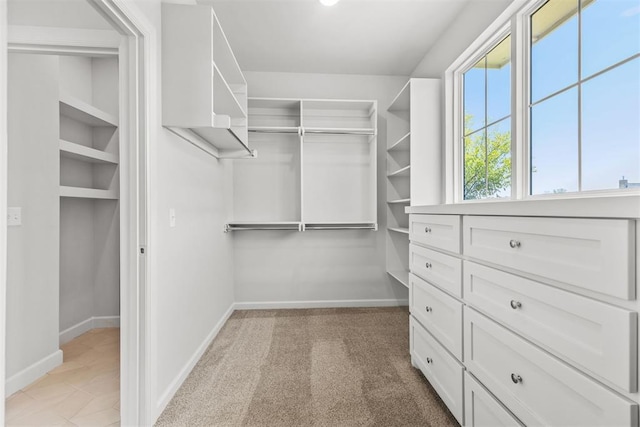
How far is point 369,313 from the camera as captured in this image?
9.84 ft

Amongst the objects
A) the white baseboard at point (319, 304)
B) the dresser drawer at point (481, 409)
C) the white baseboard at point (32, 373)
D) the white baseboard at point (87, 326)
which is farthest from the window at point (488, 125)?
the white baseboard at point (87, 326)

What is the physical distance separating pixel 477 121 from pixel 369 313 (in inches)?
81.0

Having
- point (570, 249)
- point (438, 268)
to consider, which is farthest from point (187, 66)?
point (570, 249)

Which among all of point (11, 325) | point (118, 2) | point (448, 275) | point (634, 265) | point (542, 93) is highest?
point (118, 2)

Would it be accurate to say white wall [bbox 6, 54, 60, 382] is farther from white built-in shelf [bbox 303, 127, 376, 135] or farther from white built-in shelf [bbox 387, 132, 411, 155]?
white built-in shelf [bbox 387, 132, 411, 155]

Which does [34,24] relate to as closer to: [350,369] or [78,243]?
[78,243]

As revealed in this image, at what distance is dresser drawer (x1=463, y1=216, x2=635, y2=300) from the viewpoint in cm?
68

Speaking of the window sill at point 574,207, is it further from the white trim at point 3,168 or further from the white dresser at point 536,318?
the white trim at point 3,168

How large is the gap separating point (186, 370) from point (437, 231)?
1790 millimetres

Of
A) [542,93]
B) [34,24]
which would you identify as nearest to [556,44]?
[542,93]

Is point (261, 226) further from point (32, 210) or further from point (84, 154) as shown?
point (32, 210)

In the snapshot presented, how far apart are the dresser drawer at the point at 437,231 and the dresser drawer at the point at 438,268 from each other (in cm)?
5

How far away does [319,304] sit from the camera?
3.18 m

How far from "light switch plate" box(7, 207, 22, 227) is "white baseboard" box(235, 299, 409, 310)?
192 cm
